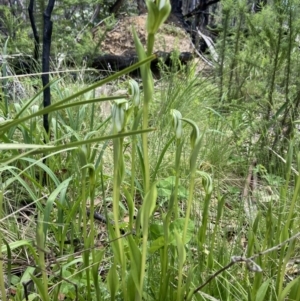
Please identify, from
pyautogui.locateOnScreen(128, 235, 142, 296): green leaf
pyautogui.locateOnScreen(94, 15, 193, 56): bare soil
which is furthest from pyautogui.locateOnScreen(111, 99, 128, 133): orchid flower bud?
pyautogui.locateOnScreen(94, 15, 193, 56): bare soil

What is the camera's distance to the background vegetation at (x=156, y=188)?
1.86 feet

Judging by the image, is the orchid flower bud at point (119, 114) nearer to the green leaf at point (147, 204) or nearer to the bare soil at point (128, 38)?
the green leaf at point (147, 204)

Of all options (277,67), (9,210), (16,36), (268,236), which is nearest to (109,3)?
(16,36)

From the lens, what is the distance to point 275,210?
3.54 feet

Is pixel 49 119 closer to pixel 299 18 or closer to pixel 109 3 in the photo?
pixel 299 18

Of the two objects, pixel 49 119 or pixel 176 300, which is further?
pixel 49 119

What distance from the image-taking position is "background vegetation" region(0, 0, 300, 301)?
22.3 inches

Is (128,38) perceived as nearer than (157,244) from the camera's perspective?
No

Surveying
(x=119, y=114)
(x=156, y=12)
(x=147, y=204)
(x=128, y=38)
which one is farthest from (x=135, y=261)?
(x=128, y=38)

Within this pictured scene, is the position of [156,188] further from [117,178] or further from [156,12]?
[156,12]

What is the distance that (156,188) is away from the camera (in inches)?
27.2

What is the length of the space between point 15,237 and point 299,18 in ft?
4.14

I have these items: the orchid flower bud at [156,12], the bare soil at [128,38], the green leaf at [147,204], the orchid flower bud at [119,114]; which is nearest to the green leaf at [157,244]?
the green leaf at [147,204]

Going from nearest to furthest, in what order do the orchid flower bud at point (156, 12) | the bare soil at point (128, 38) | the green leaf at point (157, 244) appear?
the orchid flower bud at point (156, 12), the green leaf at point (157, 244), the bare soil at point (128, 38)
